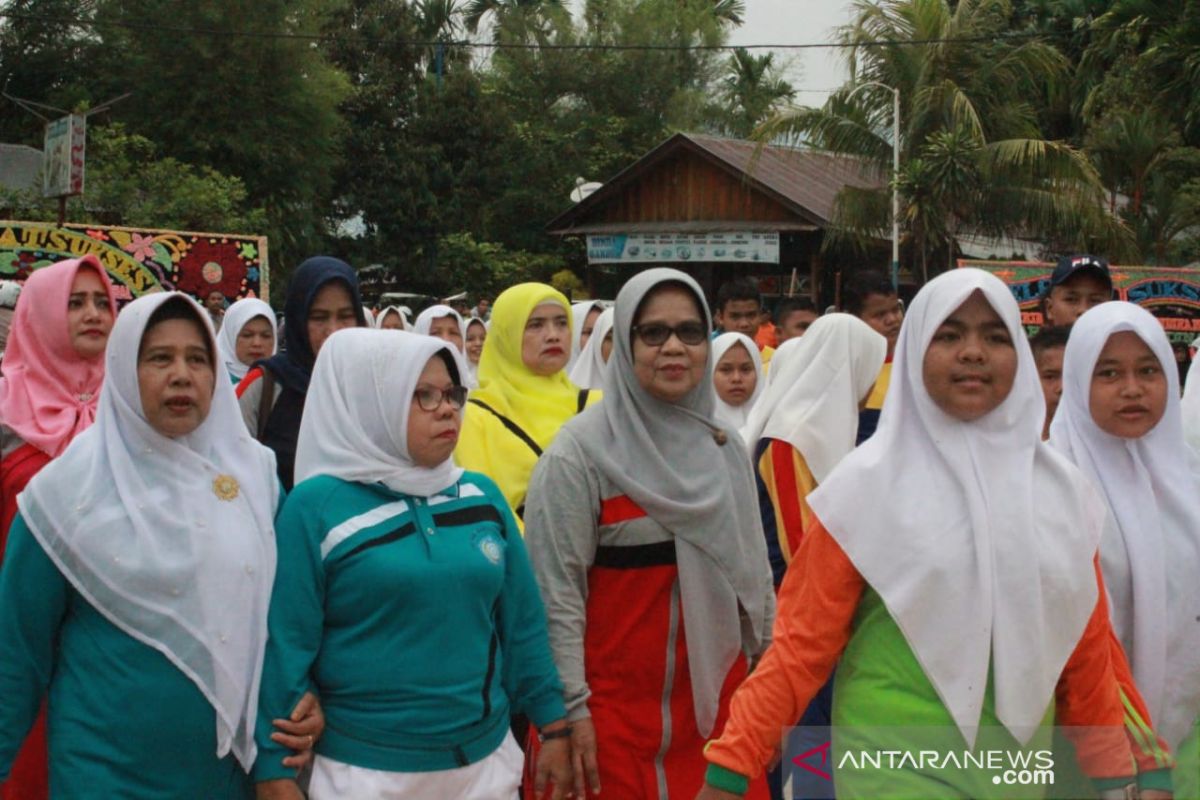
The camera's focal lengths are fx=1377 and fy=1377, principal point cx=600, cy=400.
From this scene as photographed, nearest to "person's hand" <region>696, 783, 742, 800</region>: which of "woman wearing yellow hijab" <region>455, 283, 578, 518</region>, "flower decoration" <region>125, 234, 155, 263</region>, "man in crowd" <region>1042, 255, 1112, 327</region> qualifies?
"woman wearing yellow hijab" <region>455, 283, 578, 518</region>

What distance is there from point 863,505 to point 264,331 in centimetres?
508

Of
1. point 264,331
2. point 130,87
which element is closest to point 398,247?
point 130,87

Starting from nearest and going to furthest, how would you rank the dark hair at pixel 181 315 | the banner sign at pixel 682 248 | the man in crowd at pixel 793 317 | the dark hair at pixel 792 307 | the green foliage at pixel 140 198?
the dark hair at pixel 181 315 → the man in crowd at pixel 793 317 → the dark hair at pixel 792 307 → the green foliage at pixel 140 198 → the banner sign at pixel 682 248

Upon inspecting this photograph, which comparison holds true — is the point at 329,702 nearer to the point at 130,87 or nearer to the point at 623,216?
the point at 623,216

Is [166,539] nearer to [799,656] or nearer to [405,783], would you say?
[405,783]

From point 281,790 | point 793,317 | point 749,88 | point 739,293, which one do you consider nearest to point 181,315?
point 281,790

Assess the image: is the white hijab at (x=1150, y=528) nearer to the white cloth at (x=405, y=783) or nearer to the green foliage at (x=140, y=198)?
the white cloth at (x=405, y=783)

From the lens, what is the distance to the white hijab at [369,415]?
3.07 meters

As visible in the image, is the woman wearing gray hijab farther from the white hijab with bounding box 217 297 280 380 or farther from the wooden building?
the wooden building

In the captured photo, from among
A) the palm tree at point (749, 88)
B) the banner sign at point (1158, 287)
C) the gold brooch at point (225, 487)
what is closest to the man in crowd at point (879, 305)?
the gold brooch at point (225, 487)

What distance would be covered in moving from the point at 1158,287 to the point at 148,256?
915cm

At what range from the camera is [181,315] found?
333cm

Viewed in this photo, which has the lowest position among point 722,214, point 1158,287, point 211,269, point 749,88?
point 1158,287

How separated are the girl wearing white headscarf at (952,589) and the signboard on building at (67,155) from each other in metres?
18.1
